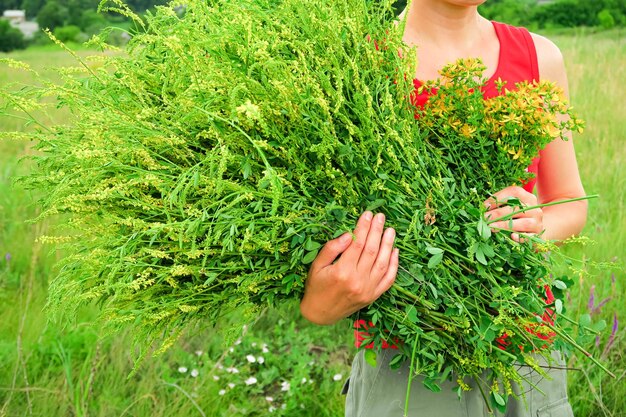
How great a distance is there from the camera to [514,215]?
1.44m

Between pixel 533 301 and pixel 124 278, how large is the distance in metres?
0.87

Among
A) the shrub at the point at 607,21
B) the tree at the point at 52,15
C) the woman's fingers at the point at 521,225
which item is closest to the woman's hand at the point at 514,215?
the woman's fingers at the point at 521,225

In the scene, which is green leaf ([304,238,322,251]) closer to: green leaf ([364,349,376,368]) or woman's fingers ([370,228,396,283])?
woman's fingers ([370,228,396,283])

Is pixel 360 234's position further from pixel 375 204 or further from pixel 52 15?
pixel 52 15

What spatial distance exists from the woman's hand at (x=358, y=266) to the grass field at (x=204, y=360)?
0.87m

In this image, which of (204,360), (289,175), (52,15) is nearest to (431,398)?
(289,175)

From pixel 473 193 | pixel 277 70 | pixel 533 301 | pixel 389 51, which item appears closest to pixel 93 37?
pixel 277 70

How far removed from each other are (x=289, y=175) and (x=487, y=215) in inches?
18.2

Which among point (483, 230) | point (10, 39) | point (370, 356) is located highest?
point (483, 230)

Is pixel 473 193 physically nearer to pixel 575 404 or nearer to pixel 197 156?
pixel 197 156

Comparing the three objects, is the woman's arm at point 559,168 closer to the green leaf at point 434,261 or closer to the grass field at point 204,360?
the grass field at point 204,360

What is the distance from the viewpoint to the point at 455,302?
1399mm

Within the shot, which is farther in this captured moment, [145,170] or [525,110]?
[525,110]

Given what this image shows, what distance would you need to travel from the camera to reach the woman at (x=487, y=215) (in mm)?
1402
